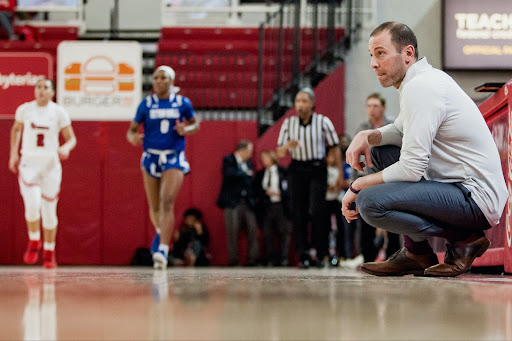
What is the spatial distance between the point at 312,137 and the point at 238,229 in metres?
3.52

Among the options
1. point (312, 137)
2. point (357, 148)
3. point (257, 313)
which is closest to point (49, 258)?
point (312, 137)

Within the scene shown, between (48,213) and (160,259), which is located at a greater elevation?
(48,213)

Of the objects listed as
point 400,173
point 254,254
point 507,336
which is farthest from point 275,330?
Answer: point 254,254

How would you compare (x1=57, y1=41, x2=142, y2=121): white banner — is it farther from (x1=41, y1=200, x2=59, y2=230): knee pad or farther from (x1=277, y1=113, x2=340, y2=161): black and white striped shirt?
(x1=277, y1=113, x2=340, y2=161): black and white striped shirt

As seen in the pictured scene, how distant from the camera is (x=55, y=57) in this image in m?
11.2

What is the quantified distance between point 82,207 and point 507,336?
9911mm

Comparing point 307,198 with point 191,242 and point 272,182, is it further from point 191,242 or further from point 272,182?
point 191,242

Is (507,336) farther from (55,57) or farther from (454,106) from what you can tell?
(55,57)

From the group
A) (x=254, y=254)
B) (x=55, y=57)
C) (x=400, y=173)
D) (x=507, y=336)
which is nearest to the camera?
(x=507, y=336)

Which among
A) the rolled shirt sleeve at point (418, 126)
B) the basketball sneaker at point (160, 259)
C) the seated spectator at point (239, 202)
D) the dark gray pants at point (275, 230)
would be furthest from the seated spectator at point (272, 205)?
the rolled shirt sleeve at point (418, 126)

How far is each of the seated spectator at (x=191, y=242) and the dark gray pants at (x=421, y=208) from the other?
7.04 m

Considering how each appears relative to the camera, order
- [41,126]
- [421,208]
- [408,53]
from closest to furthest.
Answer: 1. [421,208]
2. [408,53]
3. [41,126]

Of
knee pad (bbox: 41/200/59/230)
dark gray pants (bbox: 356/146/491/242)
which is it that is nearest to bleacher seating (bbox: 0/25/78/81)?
knee pad (bbox: 41/200/59/230)

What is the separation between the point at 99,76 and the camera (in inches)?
412
